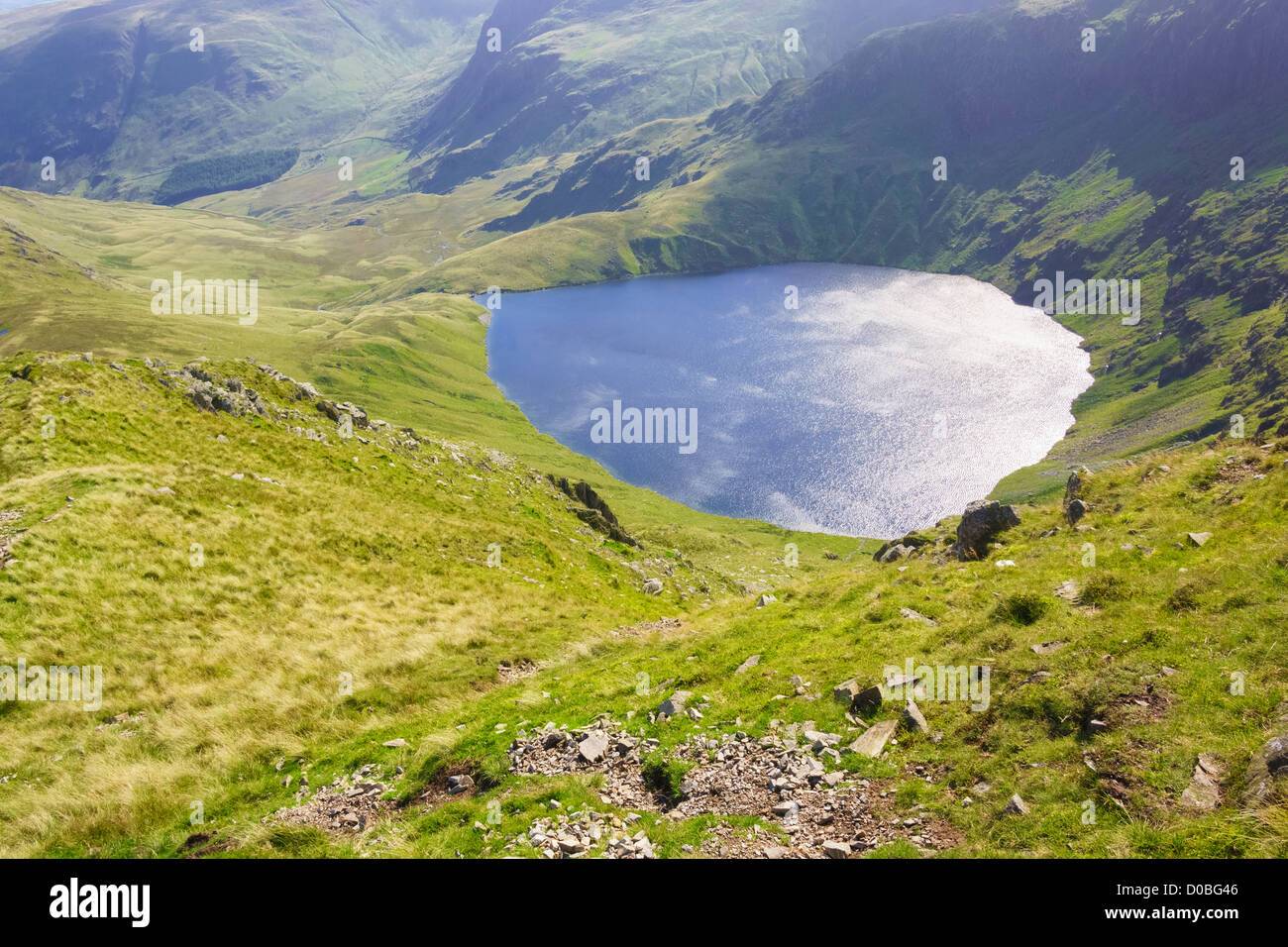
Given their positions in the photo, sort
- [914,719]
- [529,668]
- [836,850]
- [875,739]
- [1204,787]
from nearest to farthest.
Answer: [1204,787] < [836,850] < [875,739] < [914,719] < [529,668]

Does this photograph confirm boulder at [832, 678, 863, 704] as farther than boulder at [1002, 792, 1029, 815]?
Yes

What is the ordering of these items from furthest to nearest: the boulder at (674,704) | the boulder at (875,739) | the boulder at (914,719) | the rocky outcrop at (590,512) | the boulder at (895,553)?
1. the rocky outcrop at (590,512)
2. the boulder at (895,553)
3. the boulder at (674,704)
4. the boulder at (914,719)
5. the boulder at (875,739)

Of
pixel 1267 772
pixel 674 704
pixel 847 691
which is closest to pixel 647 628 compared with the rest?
pixel 674 704

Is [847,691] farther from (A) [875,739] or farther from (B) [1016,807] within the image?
(B) [1016,807]

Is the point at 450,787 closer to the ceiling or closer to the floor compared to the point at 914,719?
closer to the floor

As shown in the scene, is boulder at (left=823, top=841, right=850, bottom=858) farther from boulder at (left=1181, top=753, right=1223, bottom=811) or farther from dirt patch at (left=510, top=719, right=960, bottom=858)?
boulder at (left=1181, top=753, right=1223, bottom=811)

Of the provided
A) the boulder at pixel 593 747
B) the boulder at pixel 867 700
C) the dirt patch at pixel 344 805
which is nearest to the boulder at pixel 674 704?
the boulder at pixel 593 747

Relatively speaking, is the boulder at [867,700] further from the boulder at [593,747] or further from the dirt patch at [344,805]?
the dirt patch at [344,805]

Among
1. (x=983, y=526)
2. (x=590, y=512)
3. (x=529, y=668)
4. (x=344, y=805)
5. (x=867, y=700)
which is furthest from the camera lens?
(x=590, y=512)

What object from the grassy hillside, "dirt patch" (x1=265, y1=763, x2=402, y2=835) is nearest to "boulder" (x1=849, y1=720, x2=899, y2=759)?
the grassy hillside
